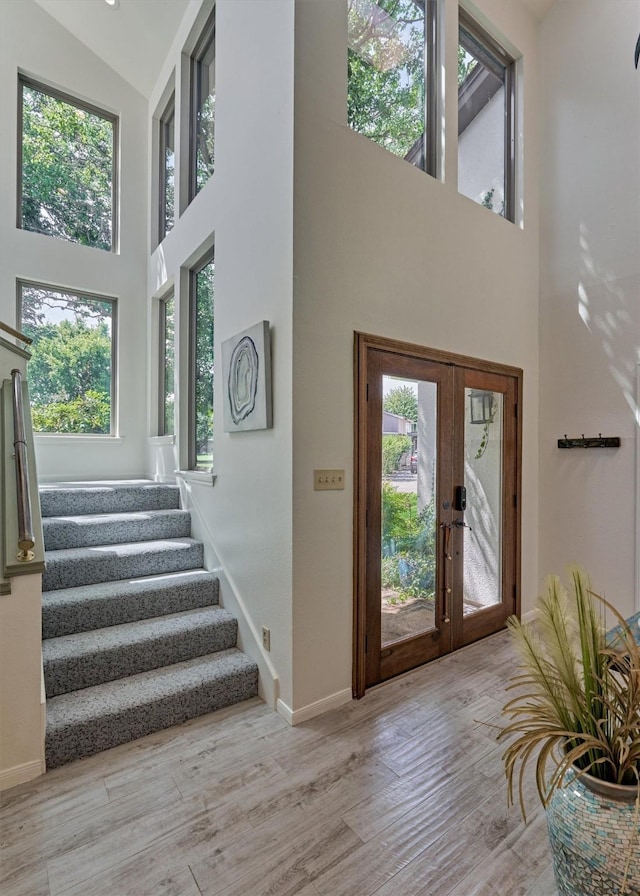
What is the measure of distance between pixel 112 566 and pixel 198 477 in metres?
0.88

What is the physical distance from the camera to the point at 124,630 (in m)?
2.64

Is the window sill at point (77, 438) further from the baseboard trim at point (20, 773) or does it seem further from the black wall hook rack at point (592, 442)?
the black wall hook rack at point (592, 442)

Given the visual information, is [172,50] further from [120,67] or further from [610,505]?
[610,505]

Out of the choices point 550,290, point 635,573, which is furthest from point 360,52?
point 635,573

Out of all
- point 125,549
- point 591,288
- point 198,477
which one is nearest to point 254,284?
point 198,477

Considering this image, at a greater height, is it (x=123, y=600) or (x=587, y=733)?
(x=587, y=733)

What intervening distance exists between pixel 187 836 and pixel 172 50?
626 cm

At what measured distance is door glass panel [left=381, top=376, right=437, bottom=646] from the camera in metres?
2.76

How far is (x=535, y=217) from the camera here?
12.9 feet

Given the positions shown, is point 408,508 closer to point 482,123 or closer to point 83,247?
point 482,123

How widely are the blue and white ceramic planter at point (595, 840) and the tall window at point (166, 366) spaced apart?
14.5 feet

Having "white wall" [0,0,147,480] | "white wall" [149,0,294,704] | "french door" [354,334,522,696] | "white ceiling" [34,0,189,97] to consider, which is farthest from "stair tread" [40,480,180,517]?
"white ceiling" [34,0,189,97]

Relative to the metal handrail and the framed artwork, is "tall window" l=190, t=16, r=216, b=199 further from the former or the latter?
the metal handrail

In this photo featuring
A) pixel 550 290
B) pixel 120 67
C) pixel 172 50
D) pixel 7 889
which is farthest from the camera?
pixel 120 67
